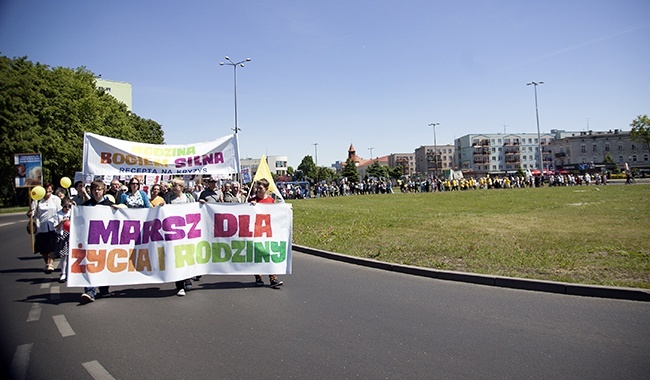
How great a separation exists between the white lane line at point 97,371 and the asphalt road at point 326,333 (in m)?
0.02

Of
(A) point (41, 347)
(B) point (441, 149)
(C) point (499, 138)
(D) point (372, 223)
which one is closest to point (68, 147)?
(D) point (372, 223)

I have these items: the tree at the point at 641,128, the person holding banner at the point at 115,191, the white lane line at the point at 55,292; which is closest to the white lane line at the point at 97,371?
the white lane line at the point at 55,292

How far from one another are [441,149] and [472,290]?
605ft

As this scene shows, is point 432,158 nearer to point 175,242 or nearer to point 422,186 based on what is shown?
point 422,186

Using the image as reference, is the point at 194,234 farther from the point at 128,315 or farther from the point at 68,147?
the point at 68,147

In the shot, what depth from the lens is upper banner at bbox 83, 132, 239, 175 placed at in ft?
28.0

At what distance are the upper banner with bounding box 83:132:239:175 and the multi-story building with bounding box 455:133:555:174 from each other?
144m

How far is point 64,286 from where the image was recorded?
823cm

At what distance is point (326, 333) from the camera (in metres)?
5.22

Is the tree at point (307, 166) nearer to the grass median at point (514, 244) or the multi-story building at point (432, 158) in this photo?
the multi-story building at point (432, 158)

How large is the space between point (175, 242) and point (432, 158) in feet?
568

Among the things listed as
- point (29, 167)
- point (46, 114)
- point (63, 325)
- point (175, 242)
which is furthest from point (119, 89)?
point (63, 325)

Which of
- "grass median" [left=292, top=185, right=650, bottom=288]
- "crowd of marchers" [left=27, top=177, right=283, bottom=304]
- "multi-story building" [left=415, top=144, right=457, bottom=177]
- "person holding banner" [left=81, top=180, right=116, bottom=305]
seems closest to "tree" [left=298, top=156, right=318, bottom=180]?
"multi-story building" [left=415, top=144, right=457, bottom=177]

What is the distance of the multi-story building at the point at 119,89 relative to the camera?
96969mm
